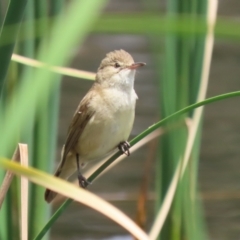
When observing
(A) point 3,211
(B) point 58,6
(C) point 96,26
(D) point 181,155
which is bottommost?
(A) point 3,211

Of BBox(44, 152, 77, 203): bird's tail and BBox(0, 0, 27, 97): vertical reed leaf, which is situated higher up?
BBox(0, 0, 27, 97): vertical reed leaf

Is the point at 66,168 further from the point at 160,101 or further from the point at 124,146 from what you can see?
the point at 160,101

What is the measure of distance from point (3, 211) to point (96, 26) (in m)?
1.42

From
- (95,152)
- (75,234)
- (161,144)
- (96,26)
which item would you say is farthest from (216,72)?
(96,26)

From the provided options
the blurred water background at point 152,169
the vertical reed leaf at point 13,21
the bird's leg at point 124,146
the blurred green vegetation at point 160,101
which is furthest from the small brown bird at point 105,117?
the vertical reed leaf at point 13,21

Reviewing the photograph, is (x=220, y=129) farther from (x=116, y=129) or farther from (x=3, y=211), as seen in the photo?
(x=3, y=211)

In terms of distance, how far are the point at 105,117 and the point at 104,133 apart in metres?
0.07

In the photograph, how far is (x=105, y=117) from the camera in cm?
279

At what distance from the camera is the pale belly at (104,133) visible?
272 cm

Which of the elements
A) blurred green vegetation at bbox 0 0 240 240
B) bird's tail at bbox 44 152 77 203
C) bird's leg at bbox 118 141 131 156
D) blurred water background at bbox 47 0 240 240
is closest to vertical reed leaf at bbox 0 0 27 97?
blurred green vegetation at bbox 0 0 240 240

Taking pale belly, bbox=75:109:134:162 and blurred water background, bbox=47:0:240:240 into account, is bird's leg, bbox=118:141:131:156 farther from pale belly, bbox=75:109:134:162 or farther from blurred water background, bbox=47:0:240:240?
blurred water background, bbox=47:0:240:240

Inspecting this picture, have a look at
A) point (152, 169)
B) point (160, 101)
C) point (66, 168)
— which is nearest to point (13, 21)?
point (160, 101)

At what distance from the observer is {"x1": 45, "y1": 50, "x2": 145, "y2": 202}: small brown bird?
2742mm

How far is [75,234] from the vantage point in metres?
4.69
